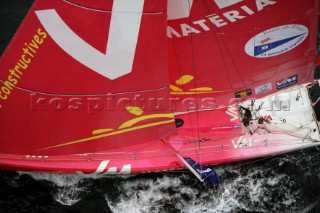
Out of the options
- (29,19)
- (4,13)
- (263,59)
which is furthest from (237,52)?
(4,13)

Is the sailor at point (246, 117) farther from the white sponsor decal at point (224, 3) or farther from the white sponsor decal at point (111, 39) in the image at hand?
the white sponsor decal at point (111, 39)

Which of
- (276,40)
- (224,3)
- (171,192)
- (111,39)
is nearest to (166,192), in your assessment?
(171,192)

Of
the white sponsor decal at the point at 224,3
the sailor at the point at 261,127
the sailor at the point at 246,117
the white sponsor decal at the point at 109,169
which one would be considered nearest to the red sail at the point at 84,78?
the white sponsor decal at the point at 109,169

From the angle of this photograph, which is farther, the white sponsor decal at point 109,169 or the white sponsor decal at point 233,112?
the white sponsor decal at point 233,112

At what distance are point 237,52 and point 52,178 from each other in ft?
23.7

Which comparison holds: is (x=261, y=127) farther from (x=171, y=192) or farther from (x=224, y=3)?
→ (x=224, y=3)

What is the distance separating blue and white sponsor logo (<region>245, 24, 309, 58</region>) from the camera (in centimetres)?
1311

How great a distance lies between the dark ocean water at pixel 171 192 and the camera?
13336mm

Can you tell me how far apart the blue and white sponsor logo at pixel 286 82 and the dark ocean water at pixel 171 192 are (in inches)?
112

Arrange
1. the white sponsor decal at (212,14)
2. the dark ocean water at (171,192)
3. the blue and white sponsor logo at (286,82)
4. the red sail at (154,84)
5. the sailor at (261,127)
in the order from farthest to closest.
→ the blue and white sponsor logo at (286,82) < the sailor at (261,127) < the dark ocean water at (171,192) < the white sponsor decal at (212,14) < the red sail at (154,84)

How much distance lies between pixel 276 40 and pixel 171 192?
19.4ft

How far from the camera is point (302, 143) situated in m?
13.8

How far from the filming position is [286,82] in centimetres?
1491

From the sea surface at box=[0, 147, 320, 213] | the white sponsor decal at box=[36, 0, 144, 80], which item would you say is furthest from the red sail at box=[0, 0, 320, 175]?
the sea surface at box=[0, 147, 320, 213]
